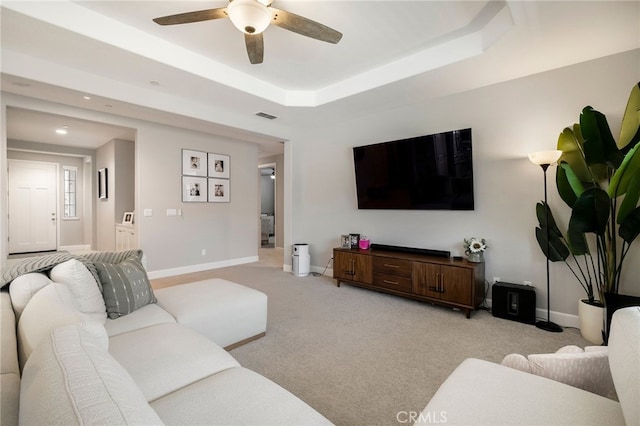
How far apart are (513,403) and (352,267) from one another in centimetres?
307

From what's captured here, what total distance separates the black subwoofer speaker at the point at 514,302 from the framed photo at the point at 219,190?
4.68 meters

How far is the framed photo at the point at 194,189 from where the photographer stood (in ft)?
17.1

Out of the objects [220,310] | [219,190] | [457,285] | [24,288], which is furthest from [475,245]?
[219,190]

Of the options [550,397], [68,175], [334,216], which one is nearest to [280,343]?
[550,397]

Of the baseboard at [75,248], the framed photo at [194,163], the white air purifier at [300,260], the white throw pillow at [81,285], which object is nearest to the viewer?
the white throw pillow at [81,285]

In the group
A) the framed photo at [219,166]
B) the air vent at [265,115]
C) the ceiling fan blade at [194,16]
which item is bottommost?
the framed photo at [219,166]

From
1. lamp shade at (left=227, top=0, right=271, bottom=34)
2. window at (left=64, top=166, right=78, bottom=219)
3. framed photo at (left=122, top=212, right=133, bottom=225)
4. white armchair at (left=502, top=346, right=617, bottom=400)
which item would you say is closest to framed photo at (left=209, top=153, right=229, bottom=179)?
framed photo at (left=122, top=212, right=133, bottom=225)

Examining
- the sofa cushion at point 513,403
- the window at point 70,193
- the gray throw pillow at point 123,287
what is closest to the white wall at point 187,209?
the gray throw pillow at point 123,287

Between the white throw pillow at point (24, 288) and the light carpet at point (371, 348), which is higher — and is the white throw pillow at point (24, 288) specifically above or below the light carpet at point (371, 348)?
above

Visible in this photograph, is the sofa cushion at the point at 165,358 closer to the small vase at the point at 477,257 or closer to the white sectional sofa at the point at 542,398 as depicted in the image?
the white sectional sofa at the point at 542,398

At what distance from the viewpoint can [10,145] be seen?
6.17 metres

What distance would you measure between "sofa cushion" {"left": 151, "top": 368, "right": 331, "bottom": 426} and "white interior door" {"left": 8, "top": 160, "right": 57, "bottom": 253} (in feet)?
28.0

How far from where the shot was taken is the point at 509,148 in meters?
3.27

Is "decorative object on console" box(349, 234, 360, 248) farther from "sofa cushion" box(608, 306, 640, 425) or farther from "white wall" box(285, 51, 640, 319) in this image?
"sofa cushion" box(608, 306, 640, 425)
